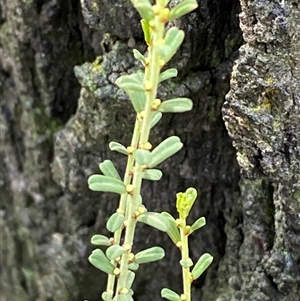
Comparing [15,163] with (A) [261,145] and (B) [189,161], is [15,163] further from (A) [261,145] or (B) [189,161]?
(A) [261,145]

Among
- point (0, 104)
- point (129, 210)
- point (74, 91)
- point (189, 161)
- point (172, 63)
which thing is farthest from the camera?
point (0, 104)

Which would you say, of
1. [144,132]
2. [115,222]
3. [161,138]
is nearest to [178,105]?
[144,132]

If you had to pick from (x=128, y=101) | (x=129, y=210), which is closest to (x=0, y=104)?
(x=128, y=101)

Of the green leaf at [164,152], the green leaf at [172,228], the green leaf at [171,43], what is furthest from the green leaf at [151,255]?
the green leaf at [171,43]

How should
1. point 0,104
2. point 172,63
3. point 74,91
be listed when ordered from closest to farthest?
point 172,63, point 74,91, point 0,104

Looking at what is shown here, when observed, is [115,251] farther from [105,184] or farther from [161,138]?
[161,138]

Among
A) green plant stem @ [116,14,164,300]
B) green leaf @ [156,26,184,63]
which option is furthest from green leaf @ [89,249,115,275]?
green leaf @ [156,26,184,63]
